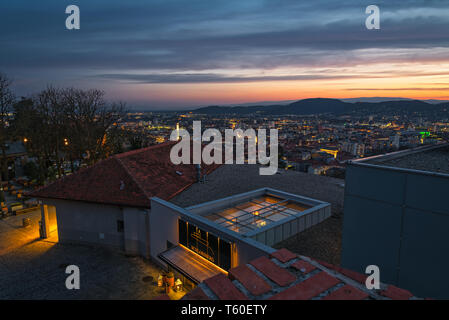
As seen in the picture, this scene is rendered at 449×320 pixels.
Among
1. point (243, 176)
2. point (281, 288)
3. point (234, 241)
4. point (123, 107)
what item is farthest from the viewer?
point (123, 107)

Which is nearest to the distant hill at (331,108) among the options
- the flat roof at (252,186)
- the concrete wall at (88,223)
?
the flat roof at (252,186)

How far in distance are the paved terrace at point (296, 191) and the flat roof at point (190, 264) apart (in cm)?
259

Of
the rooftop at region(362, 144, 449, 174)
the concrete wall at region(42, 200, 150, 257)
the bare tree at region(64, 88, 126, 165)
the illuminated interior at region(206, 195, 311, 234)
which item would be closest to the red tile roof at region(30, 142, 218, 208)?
the concrete wall at region(42, 200, 150, 257)

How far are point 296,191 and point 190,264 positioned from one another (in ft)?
31.9

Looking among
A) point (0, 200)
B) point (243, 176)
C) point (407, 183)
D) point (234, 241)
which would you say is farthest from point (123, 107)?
point (407, 183)

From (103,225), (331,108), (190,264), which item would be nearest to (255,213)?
(190,264)

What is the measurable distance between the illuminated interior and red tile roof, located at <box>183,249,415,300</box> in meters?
6.90

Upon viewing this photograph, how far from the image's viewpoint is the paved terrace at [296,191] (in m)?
10.3

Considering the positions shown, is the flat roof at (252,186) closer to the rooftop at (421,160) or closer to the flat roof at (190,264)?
the flat roof at (190,264)

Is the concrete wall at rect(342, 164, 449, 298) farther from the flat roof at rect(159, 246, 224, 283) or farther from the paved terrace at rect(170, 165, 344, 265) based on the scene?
the flat roof at rect(159, 246, 224, 283)

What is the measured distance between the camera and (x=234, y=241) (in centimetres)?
831

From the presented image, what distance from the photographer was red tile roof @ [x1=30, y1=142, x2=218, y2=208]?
14.7 metres

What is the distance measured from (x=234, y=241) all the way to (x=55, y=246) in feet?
42.0
